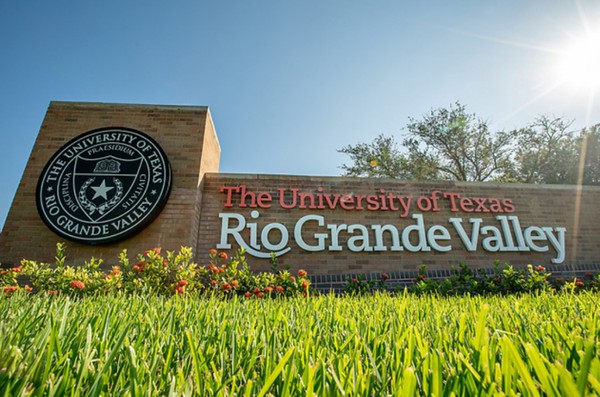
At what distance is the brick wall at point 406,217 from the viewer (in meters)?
7.27

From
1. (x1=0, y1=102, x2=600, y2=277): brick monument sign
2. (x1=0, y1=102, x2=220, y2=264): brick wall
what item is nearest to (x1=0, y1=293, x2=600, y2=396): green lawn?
(x1=0, y1=102, x2=600, y2=277): brick monument sign

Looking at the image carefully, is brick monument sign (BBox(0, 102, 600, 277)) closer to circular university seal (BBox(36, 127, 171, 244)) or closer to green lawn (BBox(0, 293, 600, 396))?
circular university seal (BBox(36, 127, 171, 244))

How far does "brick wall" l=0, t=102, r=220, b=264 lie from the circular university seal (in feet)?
0.79

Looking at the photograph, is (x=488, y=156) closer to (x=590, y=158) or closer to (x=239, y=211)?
(x=590, y=158)

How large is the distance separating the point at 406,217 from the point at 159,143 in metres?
6.69

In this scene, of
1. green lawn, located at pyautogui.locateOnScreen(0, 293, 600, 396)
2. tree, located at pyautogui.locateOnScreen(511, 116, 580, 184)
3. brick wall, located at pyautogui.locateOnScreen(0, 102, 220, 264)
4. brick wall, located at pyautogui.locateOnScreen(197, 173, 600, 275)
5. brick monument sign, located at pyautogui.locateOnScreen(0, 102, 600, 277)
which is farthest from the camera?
tree, located at pyautogui.locateOnScreen(511, 116, 580, 184)

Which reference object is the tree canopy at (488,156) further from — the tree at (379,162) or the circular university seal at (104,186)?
the circular university seal at (104,186)

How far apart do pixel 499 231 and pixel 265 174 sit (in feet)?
21.3

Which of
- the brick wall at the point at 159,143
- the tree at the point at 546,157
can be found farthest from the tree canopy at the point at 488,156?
the brick wall at the point at 159,143

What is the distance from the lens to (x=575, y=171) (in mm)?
17828

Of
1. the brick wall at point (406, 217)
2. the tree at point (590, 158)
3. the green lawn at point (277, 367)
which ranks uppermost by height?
the tree at point (590, 158)

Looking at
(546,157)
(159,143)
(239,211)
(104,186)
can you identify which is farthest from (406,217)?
(546,157)

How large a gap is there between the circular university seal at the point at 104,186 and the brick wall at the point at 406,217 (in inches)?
51.1

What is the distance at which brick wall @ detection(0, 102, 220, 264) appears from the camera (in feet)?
21.3
